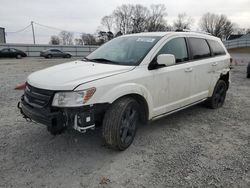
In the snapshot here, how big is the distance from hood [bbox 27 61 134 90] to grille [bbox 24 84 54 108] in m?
0.06

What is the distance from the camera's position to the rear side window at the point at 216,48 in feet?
17.9

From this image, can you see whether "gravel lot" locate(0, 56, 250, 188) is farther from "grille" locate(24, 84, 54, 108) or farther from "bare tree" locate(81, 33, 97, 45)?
"bare tree" locate(81, 33, 97, 45)

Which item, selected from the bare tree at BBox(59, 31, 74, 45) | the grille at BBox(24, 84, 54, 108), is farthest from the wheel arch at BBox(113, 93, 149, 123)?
the bare tree at BBox(59, 31, 74, 45)

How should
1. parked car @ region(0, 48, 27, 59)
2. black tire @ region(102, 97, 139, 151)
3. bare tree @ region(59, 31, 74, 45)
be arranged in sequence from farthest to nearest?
bare tree @ region(59, 31, 74, 45) → parked car @ region(0, 48, 27, 59) → black tire @ region(102, 97, 139, 151)

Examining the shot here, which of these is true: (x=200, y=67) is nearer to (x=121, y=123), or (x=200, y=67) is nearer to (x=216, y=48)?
(x=216, y=48)

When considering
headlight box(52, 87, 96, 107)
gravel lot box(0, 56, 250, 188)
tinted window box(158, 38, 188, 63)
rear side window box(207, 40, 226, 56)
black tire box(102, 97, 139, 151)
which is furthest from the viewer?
rear side window box(207, 40, 226, 56)

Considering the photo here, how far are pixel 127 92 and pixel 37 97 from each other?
4.00 feet

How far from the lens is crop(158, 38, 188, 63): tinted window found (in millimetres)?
4227

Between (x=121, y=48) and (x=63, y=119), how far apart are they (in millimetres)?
1836

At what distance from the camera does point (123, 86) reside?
135 inches

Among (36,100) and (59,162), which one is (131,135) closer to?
(59,162)

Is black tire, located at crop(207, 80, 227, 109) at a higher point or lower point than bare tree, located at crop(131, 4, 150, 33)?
lower

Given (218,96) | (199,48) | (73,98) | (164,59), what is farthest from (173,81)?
(218,96)

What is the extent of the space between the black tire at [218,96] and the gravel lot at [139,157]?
0.71 m
